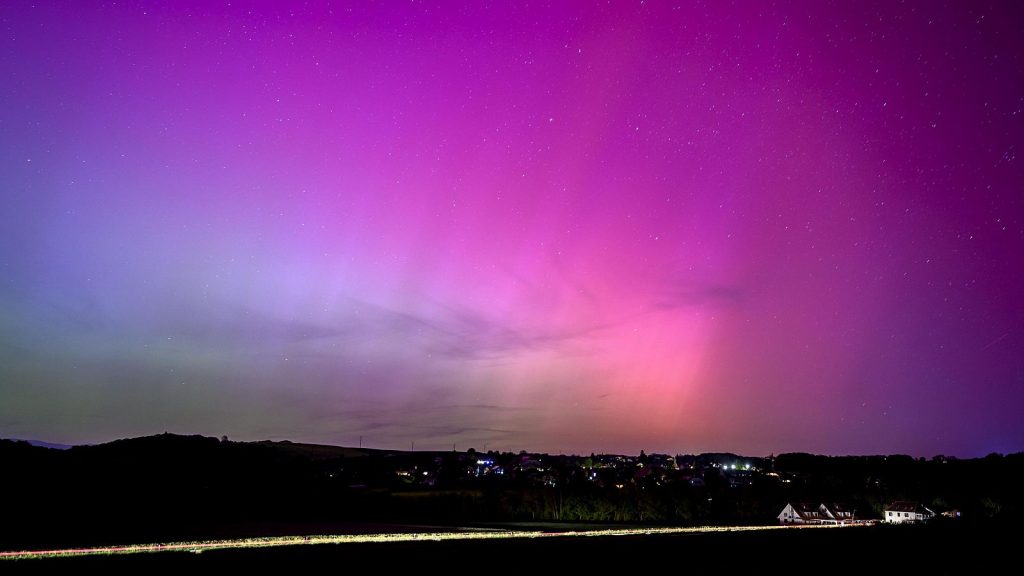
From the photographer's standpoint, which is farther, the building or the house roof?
the house roof

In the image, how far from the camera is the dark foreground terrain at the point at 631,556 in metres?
26.7

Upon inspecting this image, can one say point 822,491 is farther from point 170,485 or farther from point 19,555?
point 19,555

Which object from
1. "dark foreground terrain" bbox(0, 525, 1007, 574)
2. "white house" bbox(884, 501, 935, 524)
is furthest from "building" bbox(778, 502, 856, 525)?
"dark foreground terrain" bbox(0, 525, 1007, 574)

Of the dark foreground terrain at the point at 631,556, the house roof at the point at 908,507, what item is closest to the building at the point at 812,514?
the house roof at the point at 908,507

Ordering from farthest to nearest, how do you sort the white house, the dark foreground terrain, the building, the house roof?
the house roof
the white house
the building
the dark foreground terrain

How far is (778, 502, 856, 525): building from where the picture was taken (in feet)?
218

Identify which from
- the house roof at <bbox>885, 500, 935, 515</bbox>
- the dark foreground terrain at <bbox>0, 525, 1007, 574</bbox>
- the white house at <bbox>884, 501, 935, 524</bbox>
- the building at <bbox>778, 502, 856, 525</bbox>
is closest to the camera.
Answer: the dark foreground terrain at <bbox>0, 525, 1007, 574</bbox>

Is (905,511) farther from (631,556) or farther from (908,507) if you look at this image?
(631,556)

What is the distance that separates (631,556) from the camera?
30438 mm

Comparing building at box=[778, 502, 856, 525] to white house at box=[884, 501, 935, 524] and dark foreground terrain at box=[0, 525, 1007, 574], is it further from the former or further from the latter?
dark foreground terrain at box=[0, 525, 1007, 574]

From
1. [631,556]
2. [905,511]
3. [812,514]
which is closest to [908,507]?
[905,511]

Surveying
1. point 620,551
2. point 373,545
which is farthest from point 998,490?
point 373,545

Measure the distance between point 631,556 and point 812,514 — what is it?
43.0m

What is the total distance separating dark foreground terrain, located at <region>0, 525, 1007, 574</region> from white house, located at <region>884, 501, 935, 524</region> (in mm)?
31126
